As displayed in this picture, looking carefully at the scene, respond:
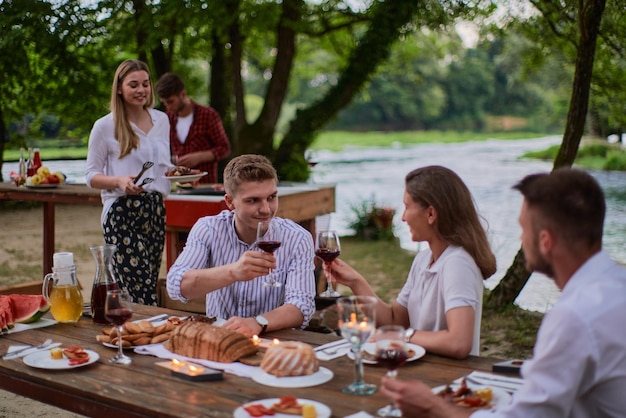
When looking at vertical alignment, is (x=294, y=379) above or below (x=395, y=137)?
below

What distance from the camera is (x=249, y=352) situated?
273 cm

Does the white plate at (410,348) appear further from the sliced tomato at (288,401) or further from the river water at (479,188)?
the river water at (479,188)

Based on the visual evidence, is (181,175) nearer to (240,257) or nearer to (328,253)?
(240,257)

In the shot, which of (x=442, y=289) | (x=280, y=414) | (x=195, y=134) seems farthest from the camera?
(x=195, y=134)

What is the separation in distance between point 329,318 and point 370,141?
5067cm

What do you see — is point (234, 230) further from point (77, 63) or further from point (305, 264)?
point (77, 63)

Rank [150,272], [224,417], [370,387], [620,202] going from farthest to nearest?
1. [620,202]
2. [150,272]
3. [370,387]
4. [224,417]

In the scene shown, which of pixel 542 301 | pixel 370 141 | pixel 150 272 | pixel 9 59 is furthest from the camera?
pixel 370 141

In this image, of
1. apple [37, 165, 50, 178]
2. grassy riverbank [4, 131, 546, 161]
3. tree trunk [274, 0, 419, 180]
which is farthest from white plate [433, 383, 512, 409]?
grassy riverbank [4, 131, 546, 161]

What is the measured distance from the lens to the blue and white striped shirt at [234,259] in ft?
11.6

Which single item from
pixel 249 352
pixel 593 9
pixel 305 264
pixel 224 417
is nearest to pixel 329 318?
pixel 305 264

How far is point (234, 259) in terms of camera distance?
3676mm

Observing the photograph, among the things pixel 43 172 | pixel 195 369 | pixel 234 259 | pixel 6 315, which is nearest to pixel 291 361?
pixel 195 369

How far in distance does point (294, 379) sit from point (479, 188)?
20.2 metres
